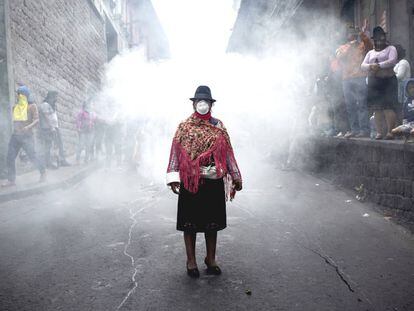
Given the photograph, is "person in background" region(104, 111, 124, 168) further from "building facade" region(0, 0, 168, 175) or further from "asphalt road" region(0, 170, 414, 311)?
"asphalt road" region(0, 170, 414, 311)

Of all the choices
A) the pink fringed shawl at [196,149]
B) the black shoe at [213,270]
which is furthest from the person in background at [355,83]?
the black shoe at [213,270]

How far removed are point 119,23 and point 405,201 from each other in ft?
72.9

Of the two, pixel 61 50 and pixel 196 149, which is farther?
pixel 61 50

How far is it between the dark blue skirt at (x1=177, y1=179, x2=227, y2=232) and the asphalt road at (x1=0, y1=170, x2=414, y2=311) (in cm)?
39

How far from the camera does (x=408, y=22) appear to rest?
9375 mm

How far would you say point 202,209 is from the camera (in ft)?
11.3

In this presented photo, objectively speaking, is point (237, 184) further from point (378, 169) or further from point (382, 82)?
point (382, 82)

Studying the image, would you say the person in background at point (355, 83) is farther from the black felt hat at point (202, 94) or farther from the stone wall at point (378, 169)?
the black felt hat at point (202, 94)

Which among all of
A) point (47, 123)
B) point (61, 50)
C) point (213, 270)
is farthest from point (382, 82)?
point (61, 50)

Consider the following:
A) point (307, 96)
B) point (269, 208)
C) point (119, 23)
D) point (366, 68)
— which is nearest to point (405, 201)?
point (269, 208)

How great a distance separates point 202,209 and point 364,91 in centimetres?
517

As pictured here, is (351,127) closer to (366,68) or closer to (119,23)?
(366,68)

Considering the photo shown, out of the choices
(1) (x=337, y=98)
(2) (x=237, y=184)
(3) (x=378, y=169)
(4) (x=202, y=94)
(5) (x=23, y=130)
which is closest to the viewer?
(4) (x=202, y=94)

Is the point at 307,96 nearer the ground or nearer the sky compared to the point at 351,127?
nearer the sky
